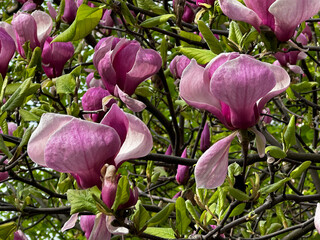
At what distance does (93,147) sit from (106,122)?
8cm

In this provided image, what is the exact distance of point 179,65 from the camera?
173 centimetres

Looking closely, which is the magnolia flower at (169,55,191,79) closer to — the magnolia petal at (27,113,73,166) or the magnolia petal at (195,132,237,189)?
the magnolia petal at (195,132,237,189)

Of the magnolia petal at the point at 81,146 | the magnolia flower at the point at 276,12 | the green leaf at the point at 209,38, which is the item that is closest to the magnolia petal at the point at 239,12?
the magnolia flower at the point at 276,12

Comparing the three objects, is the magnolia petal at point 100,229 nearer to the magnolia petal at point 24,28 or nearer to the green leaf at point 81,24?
the green leaf at point 81,24

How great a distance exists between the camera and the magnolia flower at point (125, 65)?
1.13m

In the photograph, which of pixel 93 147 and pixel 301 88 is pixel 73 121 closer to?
pixel 93 147

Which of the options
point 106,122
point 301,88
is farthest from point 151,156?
point 301,88

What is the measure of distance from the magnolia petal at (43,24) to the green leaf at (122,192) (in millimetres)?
766

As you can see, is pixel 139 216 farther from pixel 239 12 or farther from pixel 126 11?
pixel 126 11

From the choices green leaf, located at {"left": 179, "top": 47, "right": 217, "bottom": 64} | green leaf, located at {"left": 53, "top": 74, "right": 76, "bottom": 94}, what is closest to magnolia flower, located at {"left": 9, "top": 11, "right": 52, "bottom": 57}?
green leaf, located at {"left": 53, "top": 74, "right": 76, "bottom": 94}

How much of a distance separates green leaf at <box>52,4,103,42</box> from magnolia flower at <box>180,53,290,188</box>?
1.16ft

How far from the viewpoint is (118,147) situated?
76 cm

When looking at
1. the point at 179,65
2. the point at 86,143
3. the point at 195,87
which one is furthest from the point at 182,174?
the point at 86,143

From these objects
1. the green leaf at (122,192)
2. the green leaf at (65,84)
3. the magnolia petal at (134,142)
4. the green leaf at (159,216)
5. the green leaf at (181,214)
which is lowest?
the green leaf at (181,214)
